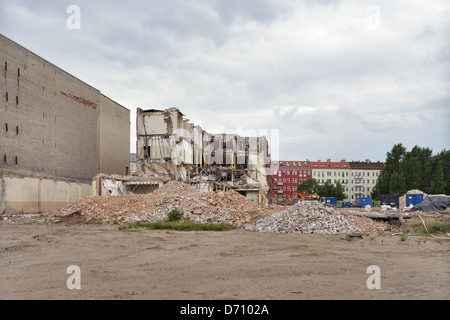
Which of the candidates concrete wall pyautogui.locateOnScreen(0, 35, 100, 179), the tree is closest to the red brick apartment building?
the tree

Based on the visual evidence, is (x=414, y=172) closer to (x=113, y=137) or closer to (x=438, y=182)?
(x=438, y=182)

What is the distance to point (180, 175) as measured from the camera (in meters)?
37.3

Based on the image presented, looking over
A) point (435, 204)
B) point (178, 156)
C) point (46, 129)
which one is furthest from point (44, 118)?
point (435, 204)

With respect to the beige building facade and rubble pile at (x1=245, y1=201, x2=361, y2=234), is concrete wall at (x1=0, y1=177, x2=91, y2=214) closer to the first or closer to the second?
the beige building facade

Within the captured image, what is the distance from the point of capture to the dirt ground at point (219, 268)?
6.10m

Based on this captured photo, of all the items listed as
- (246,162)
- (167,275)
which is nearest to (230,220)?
(167,275)

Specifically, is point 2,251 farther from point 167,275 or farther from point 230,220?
point 230,220

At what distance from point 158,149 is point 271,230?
24033mm

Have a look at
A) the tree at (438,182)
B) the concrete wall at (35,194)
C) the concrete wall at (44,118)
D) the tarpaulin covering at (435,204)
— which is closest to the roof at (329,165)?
the tree at (438,182)

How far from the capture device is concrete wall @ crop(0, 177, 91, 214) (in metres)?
25.5

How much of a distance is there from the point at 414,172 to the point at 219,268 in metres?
72.0

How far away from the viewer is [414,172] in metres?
70.4

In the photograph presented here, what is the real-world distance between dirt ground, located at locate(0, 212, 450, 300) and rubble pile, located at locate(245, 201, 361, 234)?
10.3 feet

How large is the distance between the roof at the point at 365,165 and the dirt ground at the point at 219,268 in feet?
385
